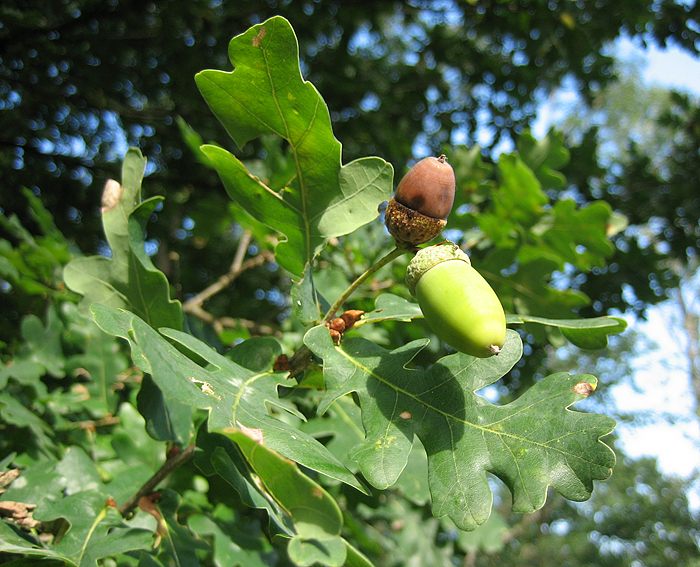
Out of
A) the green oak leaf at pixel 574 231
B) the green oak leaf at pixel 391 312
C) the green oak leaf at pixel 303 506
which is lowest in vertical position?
the green oak leaf at pixel 574 231

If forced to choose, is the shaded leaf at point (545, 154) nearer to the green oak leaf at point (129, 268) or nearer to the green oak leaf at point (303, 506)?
the green oak leaf at point (129, 268)

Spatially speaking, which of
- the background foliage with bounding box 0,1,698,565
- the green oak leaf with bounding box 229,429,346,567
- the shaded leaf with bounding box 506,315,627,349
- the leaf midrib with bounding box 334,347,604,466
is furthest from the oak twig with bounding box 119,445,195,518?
the shaded leaf with bounding box 506,315,627,349

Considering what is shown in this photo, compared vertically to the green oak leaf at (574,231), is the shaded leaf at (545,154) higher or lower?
higher

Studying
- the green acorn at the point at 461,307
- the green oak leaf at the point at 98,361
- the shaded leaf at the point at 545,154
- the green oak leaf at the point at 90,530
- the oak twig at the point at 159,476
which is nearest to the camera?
the green acorn at the point at 461,307

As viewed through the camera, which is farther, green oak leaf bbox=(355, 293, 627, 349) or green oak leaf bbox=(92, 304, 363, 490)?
green oak leaf bbox=(355, 293, 627, 349)

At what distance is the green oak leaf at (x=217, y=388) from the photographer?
30.8 inches

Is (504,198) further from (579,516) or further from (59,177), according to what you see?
(579,516)

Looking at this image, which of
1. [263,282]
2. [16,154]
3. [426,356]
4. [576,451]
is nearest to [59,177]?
[16,154]

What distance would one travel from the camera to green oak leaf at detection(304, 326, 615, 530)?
0.94 metres

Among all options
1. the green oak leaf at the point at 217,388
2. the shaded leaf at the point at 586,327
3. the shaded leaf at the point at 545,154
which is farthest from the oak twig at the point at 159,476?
the shaded leaf at the point at 545,154

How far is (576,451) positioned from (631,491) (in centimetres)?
1701

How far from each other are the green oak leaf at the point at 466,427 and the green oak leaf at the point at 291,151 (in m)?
0.22

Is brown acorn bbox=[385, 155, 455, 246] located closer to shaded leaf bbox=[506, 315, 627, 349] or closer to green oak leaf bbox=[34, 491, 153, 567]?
shaded leaf bbox=[506, 315, 627, 349]

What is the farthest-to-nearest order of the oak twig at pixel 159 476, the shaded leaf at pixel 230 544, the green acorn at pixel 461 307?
the shaded leaf at pixel 230 544
the oak twig at pixel 159 476
the green acorn at pixel 461 307
